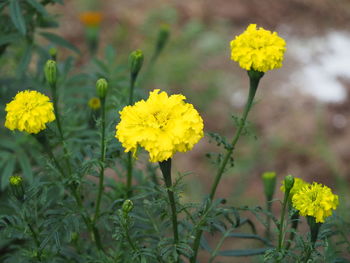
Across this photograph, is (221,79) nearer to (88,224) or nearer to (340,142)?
(340,142)

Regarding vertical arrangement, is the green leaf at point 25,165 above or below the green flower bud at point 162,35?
below

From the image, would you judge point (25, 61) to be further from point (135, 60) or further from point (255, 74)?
point (255, 74)

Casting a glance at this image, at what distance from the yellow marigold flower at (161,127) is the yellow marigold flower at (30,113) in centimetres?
21

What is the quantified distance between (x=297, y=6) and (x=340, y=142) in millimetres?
1656

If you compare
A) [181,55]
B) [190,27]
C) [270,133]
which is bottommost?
[270,133]

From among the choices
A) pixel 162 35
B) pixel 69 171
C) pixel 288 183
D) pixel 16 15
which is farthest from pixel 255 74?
pixel 162 35

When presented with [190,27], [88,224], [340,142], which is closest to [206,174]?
[340,142]

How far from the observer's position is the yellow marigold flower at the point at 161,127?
1.09 metres

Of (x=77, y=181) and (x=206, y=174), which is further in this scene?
(x=206, y=174)

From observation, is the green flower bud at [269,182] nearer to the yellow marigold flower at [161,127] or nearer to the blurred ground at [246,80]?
the yellow marigold flower at [161,127]

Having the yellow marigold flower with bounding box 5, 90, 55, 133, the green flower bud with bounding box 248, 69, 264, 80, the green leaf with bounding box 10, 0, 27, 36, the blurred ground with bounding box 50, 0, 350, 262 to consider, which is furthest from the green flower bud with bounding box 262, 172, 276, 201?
the blurred ground with bounding box 50, 0, 350, 262

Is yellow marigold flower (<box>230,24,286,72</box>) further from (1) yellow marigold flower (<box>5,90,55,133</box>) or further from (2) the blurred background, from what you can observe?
(2) the blurred background

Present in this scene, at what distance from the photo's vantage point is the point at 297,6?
459 centimetres

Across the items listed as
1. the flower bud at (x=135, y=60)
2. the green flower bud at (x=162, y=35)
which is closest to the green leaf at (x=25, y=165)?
the flower bud at (x=135, y=60)
